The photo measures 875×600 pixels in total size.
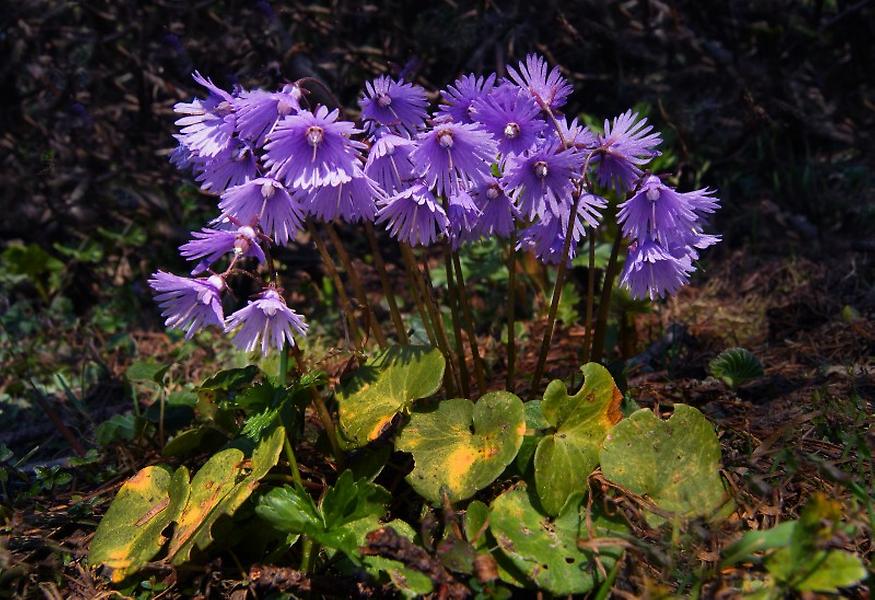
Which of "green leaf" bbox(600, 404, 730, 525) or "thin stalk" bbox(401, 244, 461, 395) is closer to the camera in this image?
→ "green leaf" bbox(600, 404, 730, 525)

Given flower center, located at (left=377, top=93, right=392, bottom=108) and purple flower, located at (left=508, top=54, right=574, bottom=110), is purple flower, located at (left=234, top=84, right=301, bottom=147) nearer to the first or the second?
flower center, located at (left=377, top=93, right=392, bottom=108)

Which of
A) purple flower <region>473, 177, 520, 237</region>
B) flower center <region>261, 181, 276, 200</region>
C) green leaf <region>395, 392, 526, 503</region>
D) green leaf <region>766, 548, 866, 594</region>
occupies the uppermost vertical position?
purple flower <region>473, 177, 520, 237</region>

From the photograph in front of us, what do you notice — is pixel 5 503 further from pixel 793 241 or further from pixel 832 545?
pixel 793 241

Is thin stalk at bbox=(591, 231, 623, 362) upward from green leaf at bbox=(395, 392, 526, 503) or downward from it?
upward

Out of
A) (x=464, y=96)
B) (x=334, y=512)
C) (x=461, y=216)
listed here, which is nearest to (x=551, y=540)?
(x=334, y=512)

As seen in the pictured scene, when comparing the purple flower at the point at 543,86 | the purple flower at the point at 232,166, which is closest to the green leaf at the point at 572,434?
the purple flower at the point at 543,86

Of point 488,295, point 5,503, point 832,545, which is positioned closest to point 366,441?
point 832,545

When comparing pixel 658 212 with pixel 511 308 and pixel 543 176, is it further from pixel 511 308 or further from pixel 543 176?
pixel 511 308

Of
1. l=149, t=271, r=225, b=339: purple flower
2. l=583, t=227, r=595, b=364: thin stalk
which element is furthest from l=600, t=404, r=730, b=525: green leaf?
l=149, t=271, r=225, b=339: purple flower
